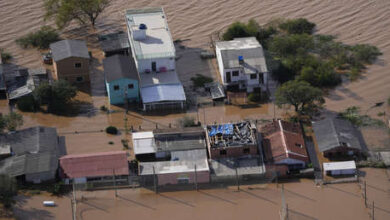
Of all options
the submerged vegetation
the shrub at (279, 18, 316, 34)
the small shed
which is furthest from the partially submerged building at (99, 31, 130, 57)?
the small shed

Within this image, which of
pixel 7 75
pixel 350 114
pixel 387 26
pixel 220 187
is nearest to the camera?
pixel 220 187

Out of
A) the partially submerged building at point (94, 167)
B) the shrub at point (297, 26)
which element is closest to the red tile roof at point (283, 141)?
the partially submerged building at point (94, 167)

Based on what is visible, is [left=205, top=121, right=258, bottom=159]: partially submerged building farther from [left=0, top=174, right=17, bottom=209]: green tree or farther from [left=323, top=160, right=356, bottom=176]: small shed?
[left=0, top=174, right=17, bottom=209]: green tree

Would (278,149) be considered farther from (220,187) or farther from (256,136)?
(220,187)

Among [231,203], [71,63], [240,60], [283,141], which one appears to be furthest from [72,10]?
[231,203]

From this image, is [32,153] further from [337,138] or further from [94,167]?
[337,138]

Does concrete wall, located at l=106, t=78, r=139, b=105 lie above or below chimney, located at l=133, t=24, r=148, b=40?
below

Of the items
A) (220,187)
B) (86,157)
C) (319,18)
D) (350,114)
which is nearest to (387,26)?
(319,18)
